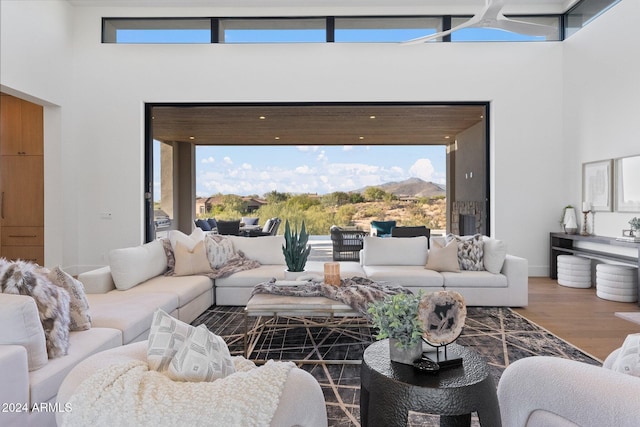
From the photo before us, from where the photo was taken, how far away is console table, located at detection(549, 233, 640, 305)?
471cm

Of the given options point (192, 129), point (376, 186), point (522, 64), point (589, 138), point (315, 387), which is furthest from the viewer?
point (376, 186)

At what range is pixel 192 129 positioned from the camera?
9102 mm

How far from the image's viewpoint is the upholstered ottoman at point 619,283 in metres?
4.70

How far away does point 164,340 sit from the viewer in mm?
1424

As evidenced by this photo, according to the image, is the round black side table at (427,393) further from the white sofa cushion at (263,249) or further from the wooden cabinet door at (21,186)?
the wooden cabinet door at (21,186)

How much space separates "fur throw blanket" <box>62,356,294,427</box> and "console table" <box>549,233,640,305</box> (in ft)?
16.1

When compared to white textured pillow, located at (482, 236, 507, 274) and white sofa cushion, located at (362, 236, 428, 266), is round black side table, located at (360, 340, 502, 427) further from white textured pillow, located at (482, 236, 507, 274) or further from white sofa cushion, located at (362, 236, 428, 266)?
white sofa cushion, located at (362, 236, 428, 266)

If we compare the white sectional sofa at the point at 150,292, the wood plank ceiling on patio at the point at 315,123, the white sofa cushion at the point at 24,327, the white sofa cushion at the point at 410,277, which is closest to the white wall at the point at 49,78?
the wood plank ceiling on patio at the point at 315,123

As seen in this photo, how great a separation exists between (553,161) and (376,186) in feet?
18.9

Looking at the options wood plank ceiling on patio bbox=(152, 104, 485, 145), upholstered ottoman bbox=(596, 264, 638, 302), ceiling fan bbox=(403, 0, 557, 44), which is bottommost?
upholstered ottoman bbox=(596, 264, 638, 302)

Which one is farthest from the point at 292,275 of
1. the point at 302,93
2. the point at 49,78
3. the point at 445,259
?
the point at 49,78

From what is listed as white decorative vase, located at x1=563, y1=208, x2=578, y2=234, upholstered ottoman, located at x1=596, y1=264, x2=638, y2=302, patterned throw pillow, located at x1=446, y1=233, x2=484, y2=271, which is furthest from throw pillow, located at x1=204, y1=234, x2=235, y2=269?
white decorative vase, located at x1=563, y1=208, x2=578, y2=234

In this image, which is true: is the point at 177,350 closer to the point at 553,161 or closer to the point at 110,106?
the point at 110,106

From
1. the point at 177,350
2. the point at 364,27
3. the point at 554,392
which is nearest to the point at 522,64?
the point at 364,27
